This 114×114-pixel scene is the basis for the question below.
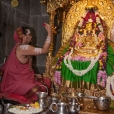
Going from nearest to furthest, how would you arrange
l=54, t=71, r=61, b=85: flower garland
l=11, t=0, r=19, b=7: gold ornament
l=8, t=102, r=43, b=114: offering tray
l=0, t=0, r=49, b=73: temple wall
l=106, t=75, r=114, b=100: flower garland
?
l=8, t=102, r=43, b=114: offering tray, l=106, t=75, r=114, b=100: flower garland, l=54, t=71, r=61, b=85: flower garland, l=0, t=0, r=49, b=73: temple wall, l=11, t=0, r=19, b=7: gold ornament

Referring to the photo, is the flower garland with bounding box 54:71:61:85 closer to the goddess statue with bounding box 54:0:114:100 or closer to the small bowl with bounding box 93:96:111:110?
the goddess statue with bounding box 54:0:114:100

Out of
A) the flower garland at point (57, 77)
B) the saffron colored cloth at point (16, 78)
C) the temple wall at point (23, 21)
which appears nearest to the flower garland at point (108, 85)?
the flower garland at point (57, 77)

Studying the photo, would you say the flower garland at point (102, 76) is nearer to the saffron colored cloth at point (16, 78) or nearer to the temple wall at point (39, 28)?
the saffron colored cloth at point (16, 78)

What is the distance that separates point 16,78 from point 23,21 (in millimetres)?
2291

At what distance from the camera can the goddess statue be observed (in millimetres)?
4230

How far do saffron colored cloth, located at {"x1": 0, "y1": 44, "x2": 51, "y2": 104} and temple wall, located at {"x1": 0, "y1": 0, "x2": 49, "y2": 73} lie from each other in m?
0.93

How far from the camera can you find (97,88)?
4.29 metres

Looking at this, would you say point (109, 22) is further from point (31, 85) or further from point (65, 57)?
point (31, 85)

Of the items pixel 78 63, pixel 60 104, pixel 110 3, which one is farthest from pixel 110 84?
pixel 110 3

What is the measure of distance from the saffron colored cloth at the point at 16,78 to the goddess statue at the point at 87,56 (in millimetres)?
617

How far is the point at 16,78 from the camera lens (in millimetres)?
4051

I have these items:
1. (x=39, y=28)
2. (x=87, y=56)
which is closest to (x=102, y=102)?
(x=87, y=56)

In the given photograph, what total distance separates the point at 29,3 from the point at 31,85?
3086 mm

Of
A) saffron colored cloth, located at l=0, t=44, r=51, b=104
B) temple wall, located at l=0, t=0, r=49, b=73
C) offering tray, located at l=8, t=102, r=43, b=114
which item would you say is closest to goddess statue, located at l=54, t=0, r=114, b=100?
saffron colored cloth, located at l=0, t=44, r=51, b=104
